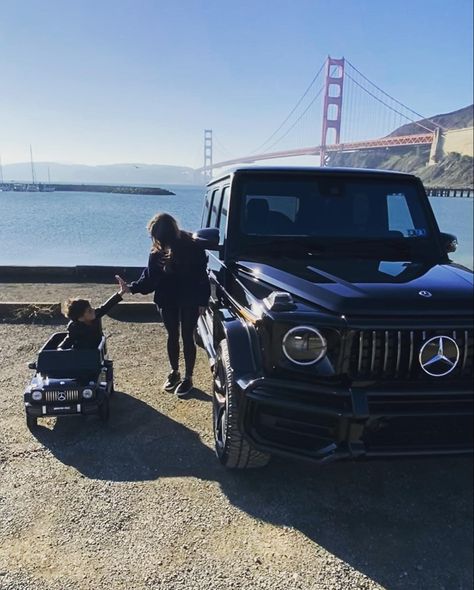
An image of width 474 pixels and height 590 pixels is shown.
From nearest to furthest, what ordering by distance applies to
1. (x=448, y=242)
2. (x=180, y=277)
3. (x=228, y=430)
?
(x=228, y=430)
(x=448, y=242)
(x=180, y=277)

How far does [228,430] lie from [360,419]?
88 centimetres

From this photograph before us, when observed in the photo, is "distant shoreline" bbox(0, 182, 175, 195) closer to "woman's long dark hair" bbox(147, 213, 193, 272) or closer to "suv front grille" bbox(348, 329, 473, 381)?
"woman's long dark hair" bbox(147, 213, 193, 272)

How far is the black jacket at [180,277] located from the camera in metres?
4.07

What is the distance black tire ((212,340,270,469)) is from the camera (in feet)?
9.28

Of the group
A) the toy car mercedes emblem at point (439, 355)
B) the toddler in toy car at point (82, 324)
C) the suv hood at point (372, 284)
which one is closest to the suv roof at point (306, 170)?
the suv hood at point (372, 284)

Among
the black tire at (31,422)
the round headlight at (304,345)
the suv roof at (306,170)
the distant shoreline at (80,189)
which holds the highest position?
the distant shoreline at (80,189)

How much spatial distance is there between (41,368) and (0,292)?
600 cm

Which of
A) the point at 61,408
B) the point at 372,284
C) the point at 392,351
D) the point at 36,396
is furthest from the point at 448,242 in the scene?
the point at 36,396

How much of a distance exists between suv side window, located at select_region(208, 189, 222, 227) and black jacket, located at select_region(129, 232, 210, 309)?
59cm

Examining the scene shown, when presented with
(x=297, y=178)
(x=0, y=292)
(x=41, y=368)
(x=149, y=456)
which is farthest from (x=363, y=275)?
(x=0, y=292)

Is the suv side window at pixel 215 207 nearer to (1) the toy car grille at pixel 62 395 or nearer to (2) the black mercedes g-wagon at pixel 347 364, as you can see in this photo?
(2) the black mercedes g-wagon at pixel 347 364

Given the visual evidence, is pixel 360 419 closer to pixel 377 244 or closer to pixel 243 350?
pixel 243 350

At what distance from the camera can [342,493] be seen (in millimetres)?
2967

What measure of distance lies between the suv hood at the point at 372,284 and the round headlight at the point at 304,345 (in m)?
0.17
